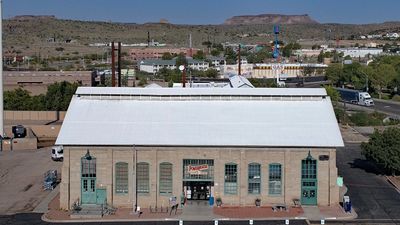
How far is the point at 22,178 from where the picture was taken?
5406 centimetres

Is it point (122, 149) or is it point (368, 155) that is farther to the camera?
point (368, 155)

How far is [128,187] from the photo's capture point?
43844mm

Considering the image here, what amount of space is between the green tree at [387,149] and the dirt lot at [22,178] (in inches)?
954

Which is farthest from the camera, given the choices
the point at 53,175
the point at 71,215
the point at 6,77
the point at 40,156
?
the point at 6,77

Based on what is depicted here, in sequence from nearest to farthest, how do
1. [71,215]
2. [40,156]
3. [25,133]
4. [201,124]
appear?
[71,215]
[201,124]
[40,156]
[25,133]

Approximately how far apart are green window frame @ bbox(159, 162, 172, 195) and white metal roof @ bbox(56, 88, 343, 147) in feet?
4.78

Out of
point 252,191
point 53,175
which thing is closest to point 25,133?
point 53,175

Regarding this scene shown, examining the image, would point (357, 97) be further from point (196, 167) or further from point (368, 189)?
point (196, 167)

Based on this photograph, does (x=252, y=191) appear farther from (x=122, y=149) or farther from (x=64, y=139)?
(x=64, y=139)

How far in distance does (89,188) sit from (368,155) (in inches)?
887

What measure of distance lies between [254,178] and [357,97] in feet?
239

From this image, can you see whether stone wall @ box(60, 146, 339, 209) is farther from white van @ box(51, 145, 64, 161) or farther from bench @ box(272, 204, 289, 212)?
white van @ box(51, 145, 64, 161)

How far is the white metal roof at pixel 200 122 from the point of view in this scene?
4416cm

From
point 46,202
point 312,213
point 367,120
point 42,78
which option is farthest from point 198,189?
point 42,78
